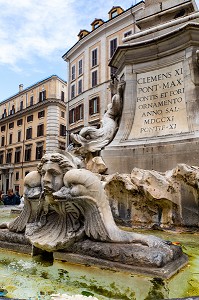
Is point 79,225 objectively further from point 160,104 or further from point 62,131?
point 62,131

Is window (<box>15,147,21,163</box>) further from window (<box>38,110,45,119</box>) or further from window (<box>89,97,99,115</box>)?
window (<box>89,97,99,115</box>)

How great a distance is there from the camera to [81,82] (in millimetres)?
28719

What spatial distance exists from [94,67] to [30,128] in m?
14.1

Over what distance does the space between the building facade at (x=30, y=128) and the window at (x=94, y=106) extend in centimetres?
779

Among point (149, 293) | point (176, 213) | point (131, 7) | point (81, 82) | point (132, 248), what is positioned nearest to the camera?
point (149, 293)

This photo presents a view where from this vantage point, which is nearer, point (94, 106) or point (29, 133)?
point (94, 106)

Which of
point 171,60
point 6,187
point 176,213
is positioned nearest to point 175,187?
point 176,213

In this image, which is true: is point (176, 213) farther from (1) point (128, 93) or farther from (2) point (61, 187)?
(1) point (128, 93)

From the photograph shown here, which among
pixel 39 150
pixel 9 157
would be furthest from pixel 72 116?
pixel 9 157

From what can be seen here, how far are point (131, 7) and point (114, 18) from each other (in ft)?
6.82

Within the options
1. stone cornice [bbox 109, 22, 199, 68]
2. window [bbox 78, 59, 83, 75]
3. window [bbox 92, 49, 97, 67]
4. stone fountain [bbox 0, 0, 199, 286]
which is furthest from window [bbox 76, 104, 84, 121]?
stone cornice [bbox 109, 22, 199, 68]

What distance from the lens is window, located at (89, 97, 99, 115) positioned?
25931 mm

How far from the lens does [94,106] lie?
26266 mm

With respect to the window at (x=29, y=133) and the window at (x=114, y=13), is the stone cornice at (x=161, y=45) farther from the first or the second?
the window at (x=29, y=133)
